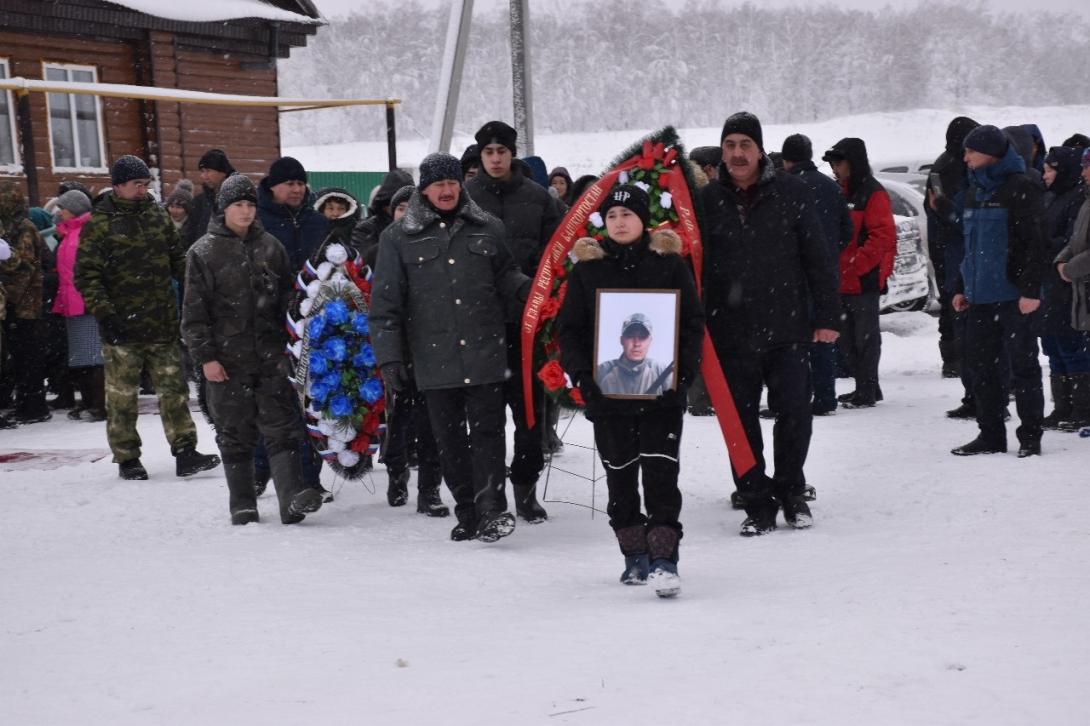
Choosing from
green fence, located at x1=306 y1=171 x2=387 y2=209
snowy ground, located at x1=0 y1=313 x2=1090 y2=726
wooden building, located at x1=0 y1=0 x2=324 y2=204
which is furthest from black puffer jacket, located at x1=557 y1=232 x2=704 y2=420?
green fence, located at x1=306 y1=171 x2=387 y2=209

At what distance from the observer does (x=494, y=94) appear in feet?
276

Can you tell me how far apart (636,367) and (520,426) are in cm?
177

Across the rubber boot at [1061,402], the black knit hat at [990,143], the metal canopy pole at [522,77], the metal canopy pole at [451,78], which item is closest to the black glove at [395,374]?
the black knit hat at [990,143]

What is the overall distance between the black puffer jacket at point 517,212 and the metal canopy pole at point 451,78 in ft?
24.1

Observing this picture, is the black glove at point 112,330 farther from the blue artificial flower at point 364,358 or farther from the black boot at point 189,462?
the blue artificial flower at point 364,358

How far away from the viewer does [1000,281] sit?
7570mm

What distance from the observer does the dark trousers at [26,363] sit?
11188mm

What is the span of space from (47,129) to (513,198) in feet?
54.9

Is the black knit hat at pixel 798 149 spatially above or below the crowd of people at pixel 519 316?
above

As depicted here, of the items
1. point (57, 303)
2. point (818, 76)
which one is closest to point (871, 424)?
point (57, 303)

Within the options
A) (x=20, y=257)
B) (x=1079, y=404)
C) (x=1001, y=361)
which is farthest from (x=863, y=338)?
(x=20, y=257)

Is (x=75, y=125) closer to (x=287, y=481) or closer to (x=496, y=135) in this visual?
(x=287, y=481)

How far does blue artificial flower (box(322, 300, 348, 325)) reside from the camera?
709 cm

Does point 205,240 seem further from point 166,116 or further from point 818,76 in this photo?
point 818,76
